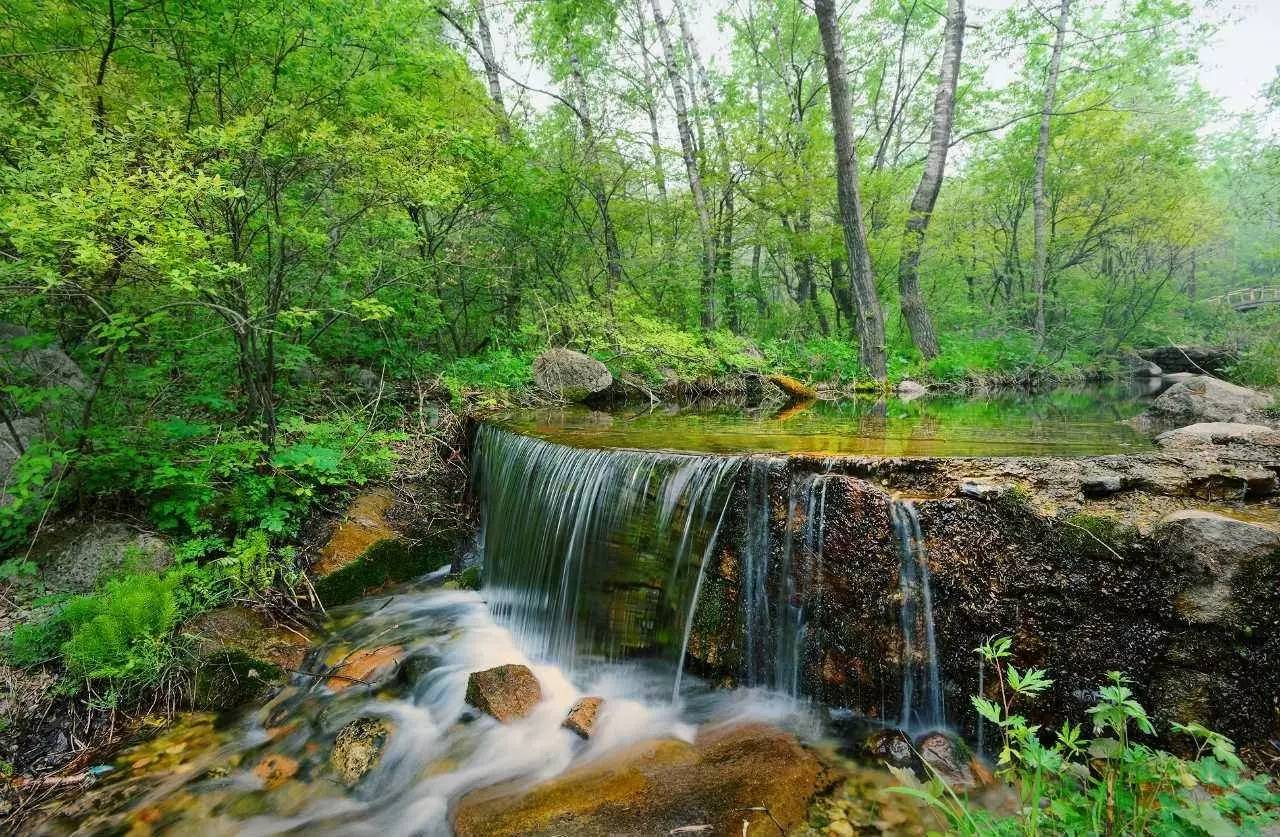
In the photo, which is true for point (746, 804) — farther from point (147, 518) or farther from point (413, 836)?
point (147, 518)

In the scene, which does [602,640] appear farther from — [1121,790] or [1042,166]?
[1042,166]

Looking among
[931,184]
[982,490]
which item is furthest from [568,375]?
[931,184]

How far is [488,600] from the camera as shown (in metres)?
5.37

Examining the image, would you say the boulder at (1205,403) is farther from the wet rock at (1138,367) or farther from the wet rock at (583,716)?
the wet rock at (1138,367)

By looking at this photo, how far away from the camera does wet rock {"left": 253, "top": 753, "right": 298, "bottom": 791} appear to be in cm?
315

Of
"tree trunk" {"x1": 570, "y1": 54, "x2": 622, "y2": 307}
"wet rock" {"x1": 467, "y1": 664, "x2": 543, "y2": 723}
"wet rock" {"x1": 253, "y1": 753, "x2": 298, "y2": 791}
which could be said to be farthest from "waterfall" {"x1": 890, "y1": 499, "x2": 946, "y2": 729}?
"tree trunk" {"x1": 570, "y1": 54, "x2": 622, "y2": 307}

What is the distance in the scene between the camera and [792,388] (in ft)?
33.2

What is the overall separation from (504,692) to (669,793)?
142 centimetres

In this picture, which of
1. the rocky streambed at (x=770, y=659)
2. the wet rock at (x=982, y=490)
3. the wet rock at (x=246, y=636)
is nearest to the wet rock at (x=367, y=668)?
the rocky streambed at (x=770, y=659)

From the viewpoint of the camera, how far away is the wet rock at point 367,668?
4008mm

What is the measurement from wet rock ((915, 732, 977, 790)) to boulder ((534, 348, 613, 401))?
22.6ft

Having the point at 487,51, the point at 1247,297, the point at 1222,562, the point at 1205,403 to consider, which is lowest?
the point at 1222,562

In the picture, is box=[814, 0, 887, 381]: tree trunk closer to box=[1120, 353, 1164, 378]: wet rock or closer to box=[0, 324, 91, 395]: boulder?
box=[0, 324, 91, 395]: boulder

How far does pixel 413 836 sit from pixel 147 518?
3564mm
